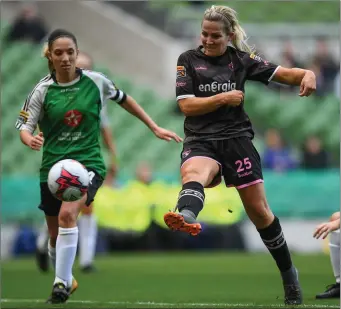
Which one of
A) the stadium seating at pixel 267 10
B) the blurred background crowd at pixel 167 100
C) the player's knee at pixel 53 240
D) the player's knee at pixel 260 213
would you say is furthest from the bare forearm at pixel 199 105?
the stadium seating at pixel 267 10

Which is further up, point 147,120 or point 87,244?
point 147,120

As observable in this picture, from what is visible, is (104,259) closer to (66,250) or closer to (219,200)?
(219,200)

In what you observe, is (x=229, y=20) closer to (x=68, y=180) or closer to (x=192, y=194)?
(x=192, y=194)

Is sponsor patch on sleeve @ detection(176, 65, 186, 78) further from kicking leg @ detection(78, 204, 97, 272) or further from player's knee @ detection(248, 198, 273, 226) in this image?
kicking leg @ detection(78, 204, 97, 272)

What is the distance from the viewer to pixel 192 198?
7250mm

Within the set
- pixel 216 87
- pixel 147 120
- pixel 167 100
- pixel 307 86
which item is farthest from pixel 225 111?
pixel 167 100

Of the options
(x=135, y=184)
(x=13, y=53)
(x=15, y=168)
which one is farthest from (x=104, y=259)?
(x=13, y=53)

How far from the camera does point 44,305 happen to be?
8.02 m

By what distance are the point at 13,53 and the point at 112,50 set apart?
2802 millimetres

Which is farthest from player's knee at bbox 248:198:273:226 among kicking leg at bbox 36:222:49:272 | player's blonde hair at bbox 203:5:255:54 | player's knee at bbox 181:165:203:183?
kicking leg at bbox 36:222:49:272

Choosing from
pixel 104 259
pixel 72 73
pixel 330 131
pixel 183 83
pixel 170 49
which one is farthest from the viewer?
pixel 170 49

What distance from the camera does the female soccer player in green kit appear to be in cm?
822

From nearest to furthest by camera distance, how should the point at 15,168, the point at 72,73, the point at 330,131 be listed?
the point at 72,73 → the point at 15,168 → the point at 330,131

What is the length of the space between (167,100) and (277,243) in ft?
46.2
